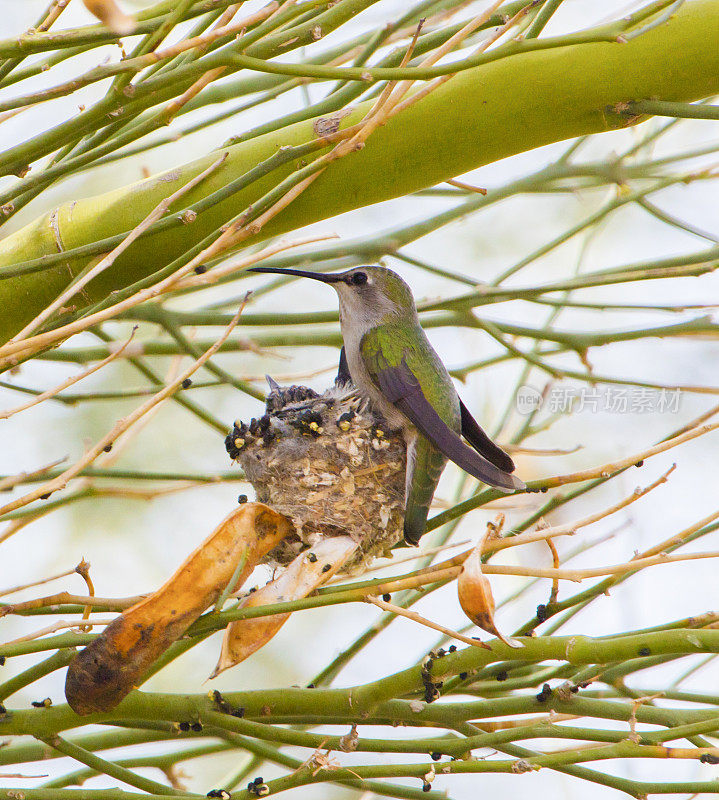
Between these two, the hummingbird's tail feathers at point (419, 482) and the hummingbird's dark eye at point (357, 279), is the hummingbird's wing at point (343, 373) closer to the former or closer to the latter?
the hummingbird's dark eye at point (357, 279)

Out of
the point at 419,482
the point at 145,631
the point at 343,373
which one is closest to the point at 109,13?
the point at 145,631

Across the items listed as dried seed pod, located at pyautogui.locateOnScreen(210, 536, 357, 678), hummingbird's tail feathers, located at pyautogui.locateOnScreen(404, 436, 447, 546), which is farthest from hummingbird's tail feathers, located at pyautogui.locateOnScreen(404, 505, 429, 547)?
dried seed pod, located at pyautogui.locateOnScreen(210, 536, 357, 678)

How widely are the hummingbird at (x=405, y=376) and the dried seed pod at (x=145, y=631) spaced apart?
3.59 feet

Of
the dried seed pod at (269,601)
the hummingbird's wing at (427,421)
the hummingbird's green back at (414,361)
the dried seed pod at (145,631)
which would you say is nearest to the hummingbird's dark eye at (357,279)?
the hummingbird's green back at (414,361)

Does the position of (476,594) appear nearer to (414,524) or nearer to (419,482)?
(414,524)

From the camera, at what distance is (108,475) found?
301 centimetres

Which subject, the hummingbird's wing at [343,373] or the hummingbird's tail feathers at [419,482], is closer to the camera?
the hummingbird's tail feathers at [419,482]

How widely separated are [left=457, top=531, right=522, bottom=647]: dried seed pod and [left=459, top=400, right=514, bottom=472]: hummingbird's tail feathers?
1.49m

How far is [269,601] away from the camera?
2375 millimetres

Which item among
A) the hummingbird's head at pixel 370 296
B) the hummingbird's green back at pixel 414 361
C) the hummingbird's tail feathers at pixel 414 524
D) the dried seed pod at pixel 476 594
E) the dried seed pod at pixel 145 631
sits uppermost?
the hummingbird's head at pixel 370 296

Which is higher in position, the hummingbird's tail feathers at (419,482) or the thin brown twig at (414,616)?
the hummingbird's tail feathers at (419,482)

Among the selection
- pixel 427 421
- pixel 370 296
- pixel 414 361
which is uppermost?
pixel 370 296

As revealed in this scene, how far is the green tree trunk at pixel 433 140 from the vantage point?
235 centimetres

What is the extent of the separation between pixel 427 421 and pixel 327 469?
0.42m
